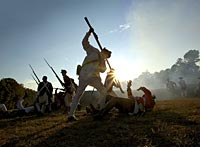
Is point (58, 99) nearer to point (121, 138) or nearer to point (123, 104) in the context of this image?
point (123, 104)

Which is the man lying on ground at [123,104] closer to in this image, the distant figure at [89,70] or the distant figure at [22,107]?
the distant figure at [89,70]

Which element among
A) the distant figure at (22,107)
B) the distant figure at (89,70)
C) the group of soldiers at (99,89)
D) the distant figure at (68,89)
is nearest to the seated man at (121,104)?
the group of soldiers at (99,89)

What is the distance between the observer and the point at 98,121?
320 inches

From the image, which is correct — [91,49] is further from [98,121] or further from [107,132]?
[107,132]

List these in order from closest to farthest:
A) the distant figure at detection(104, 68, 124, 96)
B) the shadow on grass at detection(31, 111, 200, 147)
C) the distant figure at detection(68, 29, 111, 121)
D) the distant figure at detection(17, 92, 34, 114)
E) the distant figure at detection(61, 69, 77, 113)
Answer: the shadow on grass at detection(31, 111, 200, 147), the distant figure at detection(68, 29, 111, 121), the distant figure at detection(104, 68, 124, 96), the distant figure at detection(61, 69, 77, 113), the distant figure at detection(17, 92, 34, 114)

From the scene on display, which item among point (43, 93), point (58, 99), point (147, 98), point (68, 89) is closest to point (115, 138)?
point (147, 98)

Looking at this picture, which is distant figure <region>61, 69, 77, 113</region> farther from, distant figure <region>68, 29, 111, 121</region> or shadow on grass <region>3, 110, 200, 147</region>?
shadow on grass <region>3, 110, 200, 147</region>

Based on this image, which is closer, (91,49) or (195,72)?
(91,49)

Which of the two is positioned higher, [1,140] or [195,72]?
[195,72]

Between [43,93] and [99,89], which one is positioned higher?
[43,93]

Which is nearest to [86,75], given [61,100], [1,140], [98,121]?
[98,121]

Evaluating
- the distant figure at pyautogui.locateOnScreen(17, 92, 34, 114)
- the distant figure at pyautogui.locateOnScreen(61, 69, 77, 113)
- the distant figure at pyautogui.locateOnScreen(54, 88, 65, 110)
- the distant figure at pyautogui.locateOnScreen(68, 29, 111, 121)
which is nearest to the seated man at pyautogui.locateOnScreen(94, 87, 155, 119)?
the distant figure at pyautogui.locateOnScreen(68, 29, 111, 121)

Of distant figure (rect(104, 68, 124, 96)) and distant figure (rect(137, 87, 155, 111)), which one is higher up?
distant figure (rect(104, 68, 124, 96))

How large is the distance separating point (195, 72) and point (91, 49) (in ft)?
369
